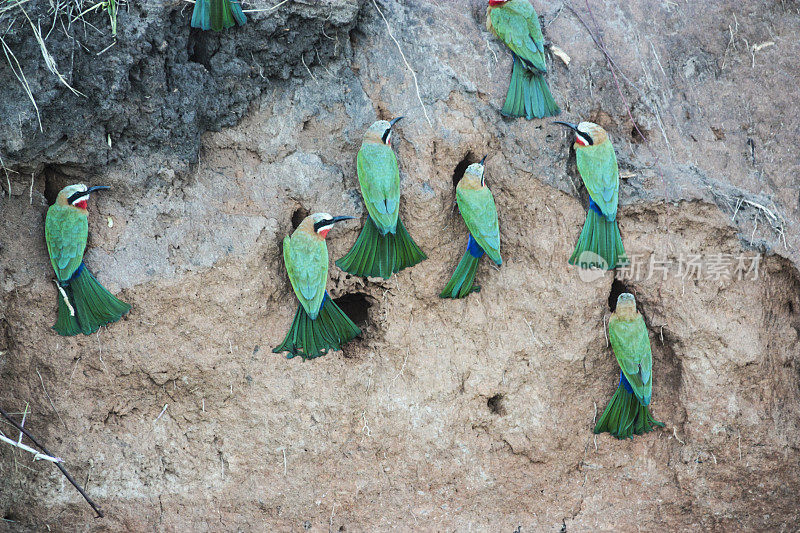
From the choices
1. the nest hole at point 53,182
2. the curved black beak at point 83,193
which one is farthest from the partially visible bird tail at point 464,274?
the nest hole at point 53,182

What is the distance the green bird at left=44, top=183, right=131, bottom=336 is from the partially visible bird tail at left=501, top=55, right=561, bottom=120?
1701 millimetres

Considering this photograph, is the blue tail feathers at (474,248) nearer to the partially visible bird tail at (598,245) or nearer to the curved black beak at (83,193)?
the partially visible bird tail at (598,245)

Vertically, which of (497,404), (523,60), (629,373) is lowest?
(497,404)

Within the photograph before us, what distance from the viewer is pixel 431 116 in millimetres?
3129

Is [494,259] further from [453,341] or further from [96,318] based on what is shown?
[96,318]

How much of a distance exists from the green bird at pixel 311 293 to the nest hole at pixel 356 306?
7.6 inches

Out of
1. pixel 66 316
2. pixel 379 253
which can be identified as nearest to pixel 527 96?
pixel 379 253

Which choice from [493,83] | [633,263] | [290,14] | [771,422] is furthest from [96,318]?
[771,422]

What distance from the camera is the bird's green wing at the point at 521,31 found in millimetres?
3148

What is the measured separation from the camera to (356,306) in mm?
3420

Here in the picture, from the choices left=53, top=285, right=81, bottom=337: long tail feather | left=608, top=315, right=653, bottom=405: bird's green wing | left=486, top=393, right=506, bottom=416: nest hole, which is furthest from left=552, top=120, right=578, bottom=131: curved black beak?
left=53, top=285, right=81, bottom=337: long tail feather

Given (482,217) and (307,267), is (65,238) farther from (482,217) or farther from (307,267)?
(482,217)

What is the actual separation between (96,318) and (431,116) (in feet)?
5.18

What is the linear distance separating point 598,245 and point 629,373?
0.57 metres
